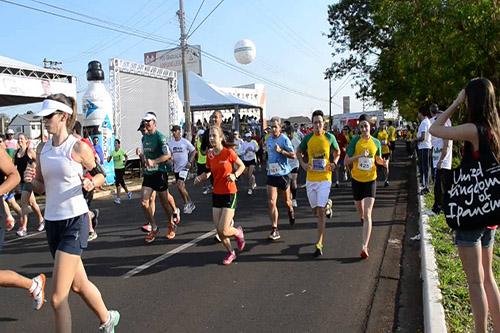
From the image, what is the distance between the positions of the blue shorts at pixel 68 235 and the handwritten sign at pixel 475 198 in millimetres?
2678

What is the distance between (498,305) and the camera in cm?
347

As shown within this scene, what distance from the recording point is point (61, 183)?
390 centimetres

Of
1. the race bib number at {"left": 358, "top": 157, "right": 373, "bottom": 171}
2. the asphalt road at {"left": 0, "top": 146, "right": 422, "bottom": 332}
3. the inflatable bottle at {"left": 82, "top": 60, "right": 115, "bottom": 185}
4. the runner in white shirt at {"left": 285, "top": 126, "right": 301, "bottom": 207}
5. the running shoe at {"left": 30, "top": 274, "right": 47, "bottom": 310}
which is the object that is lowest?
the asphalt road at {"left": 0, "top": 146, "right": 422, "bottom": 332}

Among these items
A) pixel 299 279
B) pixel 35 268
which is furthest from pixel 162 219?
pixel 299 279

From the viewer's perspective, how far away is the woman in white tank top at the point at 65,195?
3787mm

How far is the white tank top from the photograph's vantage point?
387 cm

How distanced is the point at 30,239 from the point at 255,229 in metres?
4.05

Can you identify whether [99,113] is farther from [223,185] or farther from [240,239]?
[223,185]

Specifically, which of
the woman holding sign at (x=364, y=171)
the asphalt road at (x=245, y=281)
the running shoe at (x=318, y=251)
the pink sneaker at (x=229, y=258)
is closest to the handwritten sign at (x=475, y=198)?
the asphalt road at (x=245, y=281)

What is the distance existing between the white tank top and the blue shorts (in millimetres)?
44

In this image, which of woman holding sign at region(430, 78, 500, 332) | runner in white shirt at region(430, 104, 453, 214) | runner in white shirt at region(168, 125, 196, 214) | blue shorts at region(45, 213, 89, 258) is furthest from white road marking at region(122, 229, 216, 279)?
woman holding sign at region(430, 78, 500, 332)

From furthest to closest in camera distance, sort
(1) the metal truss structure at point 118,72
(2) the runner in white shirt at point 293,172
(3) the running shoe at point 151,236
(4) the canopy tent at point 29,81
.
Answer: (1) the metal truss structure at point 118,72, (4) the canopy tent at point 29,81, (2) the runner in white shirt at point 293,172, (3) the running shoe at point 151,236

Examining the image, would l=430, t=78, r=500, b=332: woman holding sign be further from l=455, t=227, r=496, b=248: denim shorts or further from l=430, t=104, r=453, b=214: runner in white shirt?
l=430, t=104, r=453, b=214: runner in white shirt

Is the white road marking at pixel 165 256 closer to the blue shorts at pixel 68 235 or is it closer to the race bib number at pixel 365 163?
the blue shorts at pixel 68 235
